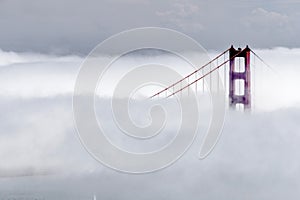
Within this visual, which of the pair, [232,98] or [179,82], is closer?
[232,98]

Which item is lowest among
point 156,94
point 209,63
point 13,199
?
point 13,199

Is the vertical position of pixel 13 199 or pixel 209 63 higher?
pixel 209 63

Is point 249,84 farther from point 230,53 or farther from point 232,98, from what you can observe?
point 230,53

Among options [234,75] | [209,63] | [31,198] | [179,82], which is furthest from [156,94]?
[31,198]

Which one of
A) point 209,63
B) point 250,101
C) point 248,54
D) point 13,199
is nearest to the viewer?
point 250,101

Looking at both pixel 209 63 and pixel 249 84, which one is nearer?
pixel 249 84

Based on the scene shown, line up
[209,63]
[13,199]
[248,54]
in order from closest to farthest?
[248,54] < [209,63] < [13,199]

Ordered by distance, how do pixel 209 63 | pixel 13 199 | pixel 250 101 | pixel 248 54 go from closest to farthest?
pixel 250 101
pixel 248 54
pixel 209 63
pixel 13 199

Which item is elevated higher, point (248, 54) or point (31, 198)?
point (248, 54)

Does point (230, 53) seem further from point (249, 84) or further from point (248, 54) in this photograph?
point (249, 84)
